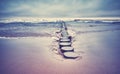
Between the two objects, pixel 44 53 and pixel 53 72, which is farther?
pixel 44 53

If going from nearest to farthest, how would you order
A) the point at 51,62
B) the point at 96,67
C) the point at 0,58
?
the point at 96,67, the point at 51,62, the point at 0,58

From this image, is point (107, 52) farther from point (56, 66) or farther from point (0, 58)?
point (0, 58)

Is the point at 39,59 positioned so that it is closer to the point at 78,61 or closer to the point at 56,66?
the point at 56,66

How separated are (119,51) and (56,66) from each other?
3.67 m

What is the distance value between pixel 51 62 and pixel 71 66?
942 millimetres

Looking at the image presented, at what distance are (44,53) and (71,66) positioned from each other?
7.79ft

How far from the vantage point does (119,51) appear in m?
9.19

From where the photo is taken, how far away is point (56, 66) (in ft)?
23.5

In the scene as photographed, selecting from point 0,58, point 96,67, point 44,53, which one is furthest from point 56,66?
point 0,58

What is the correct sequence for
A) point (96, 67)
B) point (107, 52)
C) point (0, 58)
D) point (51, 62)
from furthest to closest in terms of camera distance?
1. point (107, 52)
2. point (0, 58)
3. point (51, 62)
4. point (96, 67)

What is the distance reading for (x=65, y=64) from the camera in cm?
736

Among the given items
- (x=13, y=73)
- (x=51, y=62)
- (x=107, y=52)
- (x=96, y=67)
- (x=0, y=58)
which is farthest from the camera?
(x=107, y=52)

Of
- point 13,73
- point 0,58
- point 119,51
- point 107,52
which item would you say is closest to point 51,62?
point 13,73

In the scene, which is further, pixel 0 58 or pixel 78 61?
pixel 0 58
